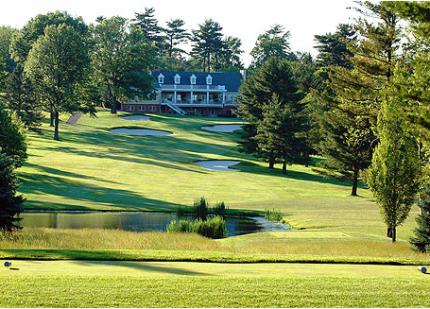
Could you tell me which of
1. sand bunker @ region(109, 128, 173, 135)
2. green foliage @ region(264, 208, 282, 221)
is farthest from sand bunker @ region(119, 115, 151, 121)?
green foliage @ region(264, 208, 282, 221)

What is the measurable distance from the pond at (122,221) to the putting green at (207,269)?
13.2 meters

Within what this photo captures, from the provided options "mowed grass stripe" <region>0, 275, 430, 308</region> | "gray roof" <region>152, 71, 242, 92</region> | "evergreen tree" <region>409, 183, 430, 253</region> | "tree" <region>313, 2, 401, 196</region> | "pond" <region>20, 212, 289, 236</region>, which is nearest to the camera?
"mowed grass stripe" <region>0, 275, 430, 308</region>

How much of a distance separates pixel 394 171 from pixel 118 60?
67673mm

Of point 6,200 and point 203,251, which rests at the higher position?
point 6,200

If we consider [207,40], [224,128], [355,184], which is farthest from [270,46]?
[355,184]

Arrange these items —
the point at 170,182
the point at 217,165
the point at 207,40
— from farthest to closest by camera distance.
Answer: the point at 207,40 → the point at 217,165 → the point at 170,182

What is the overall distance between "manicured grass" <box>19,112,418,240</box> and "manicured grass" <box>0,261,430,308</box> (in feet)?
39.0

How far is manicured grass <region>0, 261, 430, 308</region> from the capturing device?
9.06m

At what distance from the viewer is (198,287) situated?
976 centimetres


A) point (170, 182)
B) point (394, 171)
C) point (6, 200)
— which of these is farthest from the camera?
point (170, 182)

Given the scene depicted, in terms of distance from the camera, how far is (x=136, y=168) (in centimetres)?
4888

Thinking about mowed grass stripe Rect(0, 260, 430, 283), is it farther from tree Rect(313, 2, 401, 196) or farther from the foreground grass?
tree Rect(313, 2, 401, 196)

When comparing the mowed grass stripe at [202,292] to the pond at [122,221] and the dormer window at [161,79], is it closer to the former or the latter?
the pond at [122,221]

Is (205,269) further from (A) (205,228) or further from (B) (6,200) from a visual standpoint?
(A) (205,228)
